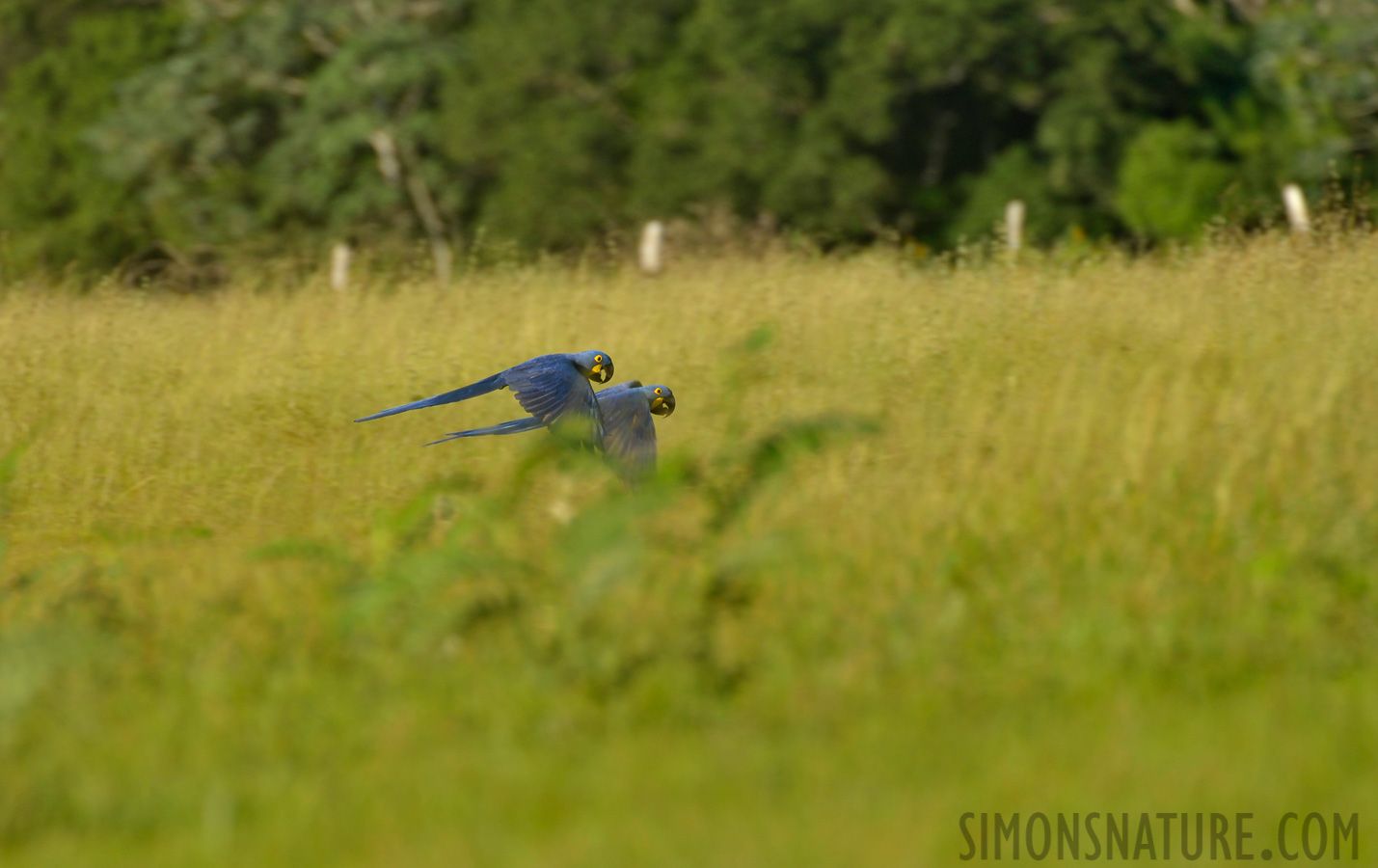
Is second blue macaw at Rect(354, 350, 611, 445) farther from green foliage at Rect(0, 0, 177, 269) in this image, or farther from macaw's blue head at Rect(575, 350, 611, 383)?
green foliage at Rect(0, 0, 177, 269)

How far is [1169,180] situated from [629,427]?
1639 centimetres

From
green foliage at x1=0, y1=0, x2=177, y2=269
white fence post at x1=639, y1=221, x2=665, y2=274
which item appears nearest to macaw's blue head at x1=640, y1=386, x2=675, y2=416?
white fence post at x1=639, y1=221, x2=665, y2=274

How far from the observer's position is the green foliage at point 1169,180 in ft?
65.6

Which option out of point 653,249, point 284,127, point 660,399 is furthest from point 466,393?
point 284,127

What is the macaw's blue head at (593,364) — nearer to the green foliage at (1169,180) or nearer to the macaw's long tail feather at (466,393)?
the macaw's long tail feather at (466,393)

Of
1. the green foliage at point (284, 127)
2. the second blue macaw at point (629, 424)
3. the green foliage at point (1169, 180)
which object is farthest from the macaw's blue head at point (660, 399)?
the green foliage at point (284, 127)

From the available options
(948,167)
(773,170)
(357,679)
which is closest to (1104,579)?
(357,679)

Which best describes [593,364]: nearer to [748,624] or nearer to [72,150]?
[748,624]

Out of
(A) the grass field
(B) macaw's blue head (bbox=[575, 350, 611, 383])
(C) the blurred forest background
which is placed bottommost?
(A) the grass field

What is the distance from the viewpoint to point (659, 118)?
22.0 metres

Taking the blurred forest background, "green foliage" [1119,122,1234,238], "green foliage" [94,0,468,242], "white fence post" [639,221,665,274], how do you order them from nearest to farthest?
"white fence post" [639,221,665,274] < "green foliage" [1119,122,1234,238] < the blurred forest background < "green foliage" [94,0,468,242]

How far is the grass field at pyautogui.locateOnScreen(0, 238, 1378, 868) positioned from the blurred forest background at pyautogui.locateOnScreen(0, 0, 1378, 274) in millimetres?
13986

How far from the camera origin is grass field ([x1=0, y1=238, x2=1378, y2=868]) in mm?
3092

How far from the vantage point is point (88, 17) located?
82.7 ft
